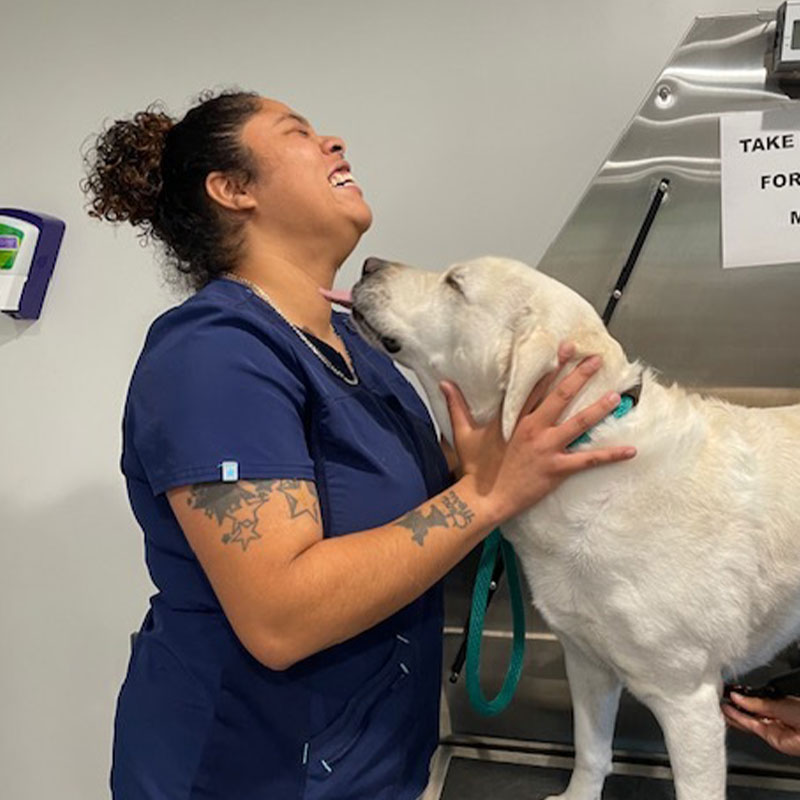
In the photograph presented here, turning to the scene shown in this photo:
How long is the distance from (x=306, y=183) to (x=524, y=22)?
632 millimetres

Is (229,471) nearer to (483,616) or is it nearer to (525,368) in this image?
(525,368)

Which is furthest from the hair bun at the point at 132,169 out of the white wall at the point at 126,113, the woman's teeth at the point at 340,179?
the white wall at the point at 126,113

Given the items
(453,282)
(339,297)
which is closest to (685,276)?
(453,282)

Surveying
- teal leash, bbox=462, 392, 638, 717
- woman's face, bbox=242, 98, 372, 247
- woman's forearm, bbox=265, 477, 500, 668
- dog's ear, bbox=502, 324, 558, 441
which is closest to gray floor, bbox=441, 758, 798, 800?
teal leash, bbox=462, 392, 638, 717

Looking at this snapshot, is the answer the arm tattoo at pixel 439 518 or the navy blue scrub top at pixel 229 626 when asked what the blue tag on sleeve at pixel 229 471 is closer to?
the navy blue scrub top at pixel 229 626

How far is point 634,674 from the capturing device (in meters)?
0.96

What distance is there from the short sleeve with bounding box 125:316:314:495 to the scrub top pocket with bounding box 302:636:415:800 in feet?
1.00

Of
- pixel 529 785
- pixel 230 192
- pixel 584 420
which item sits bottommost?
pixel 529 785

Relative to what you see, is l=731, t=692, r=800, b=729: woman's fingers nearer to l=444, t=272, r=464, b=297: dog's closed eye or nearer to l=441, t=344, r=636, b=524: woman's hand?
l=441, t=344, r=636, b=524: woman's hand

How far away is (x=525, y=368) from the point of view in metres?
0.91

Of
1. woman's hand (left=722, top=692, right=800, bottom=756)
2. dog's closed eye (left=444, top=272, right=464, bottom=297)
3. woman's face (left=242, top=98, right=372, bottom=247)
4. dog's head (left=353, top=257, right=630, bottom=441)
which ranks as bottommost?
woman's hand (left=722, top=692, right=800, bottom=756)

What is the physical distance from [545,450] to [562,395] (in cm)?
6

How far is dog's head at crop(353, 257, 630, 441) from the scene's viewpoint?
3.06 feet

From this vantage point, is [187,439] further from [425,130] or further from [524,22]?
[524,22]
